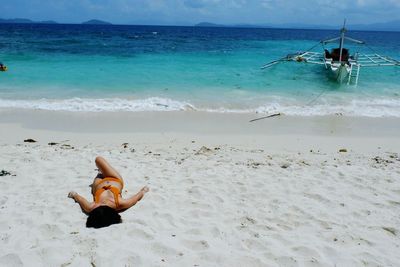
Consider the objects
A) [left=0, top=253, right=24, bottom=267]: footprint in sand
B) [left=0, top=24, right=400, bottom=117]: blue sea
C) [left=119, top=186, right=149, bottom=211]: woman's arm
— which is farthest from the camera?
[left=0, top=24, right=400, bottom=117]: blue sea

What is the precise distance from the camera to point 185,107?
11.6 meters

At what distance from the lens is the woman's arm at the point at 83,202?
4434mm

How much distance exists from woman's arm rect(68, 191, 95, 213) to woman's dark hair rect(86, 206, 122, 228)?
0.78ft

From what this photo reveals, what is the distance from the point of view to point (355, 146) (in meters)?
7.93

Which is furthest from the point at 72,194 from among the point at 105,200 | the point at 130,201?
the point at 130,201

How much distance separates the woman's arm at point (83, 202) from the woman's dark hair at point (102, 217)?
9.3 inches

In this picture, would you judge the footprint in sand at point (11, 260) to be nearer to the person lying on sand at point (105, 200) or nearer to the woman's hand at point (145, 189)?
the person lying on sand at point (105, 200)

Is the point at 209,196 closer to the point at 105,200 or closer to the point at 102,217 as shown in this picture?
the point at 105,200

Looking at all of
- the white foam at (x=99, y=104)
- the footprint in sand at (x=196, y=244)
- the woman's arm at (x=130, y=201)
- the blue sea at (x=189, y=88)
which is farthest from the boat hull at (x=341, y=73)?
the footprint in sand at (x=196, y=244)

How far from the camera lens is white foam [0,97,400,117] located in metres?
11.1

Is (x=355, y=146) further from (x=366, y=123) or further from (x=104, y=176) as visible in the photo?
(x=104, y=176)

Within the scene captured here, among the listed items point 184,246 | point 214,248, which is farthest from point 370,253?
point 184,246

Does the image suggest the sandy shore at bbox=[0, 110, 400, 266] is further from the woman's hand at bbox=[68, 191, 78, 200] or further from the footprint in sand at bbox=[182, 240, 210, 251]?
the woman's hand at bbox=[68, 191, 78, 200]

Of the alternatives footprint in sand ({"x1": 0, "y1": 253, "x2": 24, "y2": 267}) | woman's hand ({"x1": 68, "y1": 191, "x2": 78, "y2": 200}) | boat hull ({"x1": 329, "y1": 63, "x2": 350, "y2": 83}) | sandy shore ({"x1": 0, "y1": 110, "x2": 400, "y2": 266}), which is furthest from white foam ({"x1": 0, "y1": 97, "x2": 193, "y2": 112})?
boat hull ({"x1": 329, "y1": 63, "x2": 350, "y2": 83})
